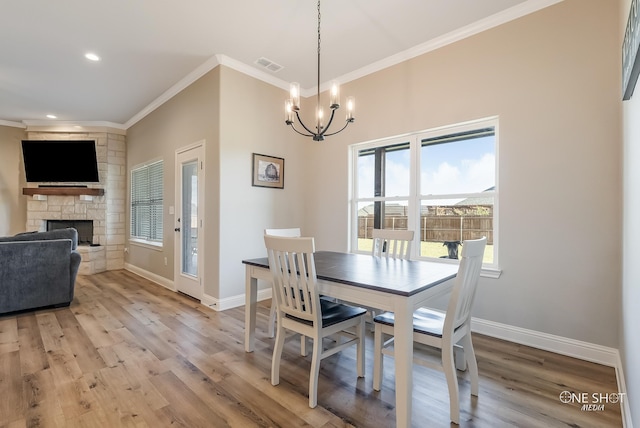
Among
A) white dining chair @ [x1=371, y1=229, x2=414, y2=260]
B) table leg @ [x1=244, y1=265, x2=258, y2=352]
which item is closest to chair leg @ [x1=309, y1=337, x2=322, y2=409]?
table leg @ [x1=244, y1=265, x2=258, y2=352]

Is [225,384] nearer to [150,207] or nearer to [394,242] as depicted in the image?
[394,242]

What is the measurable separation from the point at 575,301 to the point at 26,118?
28.7 feet

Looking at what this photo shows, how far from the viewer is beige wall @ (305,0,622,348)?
7.39 ft

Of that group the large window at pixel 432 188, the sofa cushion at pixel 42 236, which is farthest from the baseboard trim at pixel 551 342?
the sofa cushion at pixel 42 236

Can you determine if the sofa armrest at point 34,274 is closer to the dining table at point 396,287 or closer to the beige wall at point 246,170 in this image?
the beige wall at point 246,170

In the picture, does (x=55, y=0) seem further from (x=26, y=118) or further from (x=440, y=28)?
(x=26, y=118)

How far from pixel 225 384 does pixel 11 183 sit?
7006 millimetres

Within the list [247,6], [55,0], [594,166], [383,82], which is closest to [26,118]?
[55,0]

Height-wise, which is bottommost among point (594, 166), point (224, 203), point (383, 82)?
point (224, 203)

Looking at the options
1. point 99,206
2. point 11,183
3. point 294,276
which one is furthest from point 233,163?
point 11,183

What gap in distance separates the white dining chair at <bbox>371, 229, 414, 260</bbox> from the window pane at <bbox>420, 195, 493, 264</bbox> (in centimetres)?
59

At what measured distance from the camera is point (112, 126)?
6070mm

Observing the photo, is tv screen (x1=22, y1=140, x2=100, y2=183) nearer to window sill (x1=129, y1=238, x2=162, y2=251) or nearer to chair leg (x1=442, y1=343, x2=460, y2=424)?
window sill (x1=129, y1=238, x2=162, y2=251)

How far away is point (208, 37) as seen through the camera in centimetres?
312
